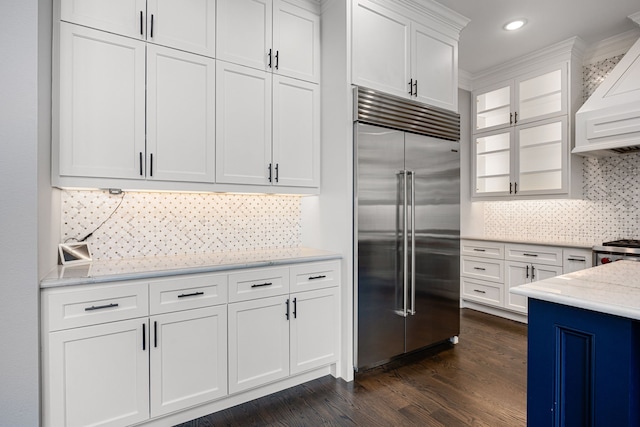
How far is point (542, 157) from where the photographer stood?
12.6 ft

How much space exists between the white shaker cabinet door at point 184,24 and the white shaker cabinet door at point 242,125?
0.17m

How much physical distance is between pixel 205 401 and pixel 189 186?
132 cm

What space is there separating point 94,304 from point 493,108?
4.56m

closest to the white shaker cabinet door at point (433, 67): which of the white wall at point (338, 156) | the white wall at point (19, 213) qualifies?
the white wall at point (338, 156)

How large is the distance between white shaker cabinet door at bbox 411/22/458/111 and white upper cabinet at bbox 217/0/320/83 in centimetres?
86

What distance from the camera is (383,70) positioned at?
2709 mm

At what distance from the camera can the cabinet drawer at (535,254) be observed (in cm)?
348

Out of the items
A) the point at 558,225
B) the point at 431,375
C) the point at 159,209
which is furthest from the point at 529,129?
the point at 159,209

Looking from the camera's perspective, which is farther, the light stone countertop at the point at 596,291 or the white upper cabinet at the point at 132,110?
the white upper cabinet at the point at 132,110

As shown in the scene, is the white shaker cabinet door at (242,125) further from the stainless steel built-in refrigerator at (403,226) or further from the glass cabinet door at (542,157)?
the glass cabinet door at (542,157)

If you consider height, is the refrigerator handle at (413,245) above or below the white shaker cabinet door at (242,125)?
below

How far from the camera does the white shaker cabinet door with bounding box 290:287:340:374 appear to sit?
93.0 inches

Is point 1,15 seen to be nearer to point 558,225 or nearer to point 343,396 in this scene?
point 343,396

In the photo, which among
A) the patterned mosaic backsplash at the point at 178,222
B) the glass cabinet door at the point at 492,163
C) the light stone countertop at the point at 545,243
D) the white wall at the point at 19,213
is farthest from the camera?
the glass cabinet door at the point at 492,163
